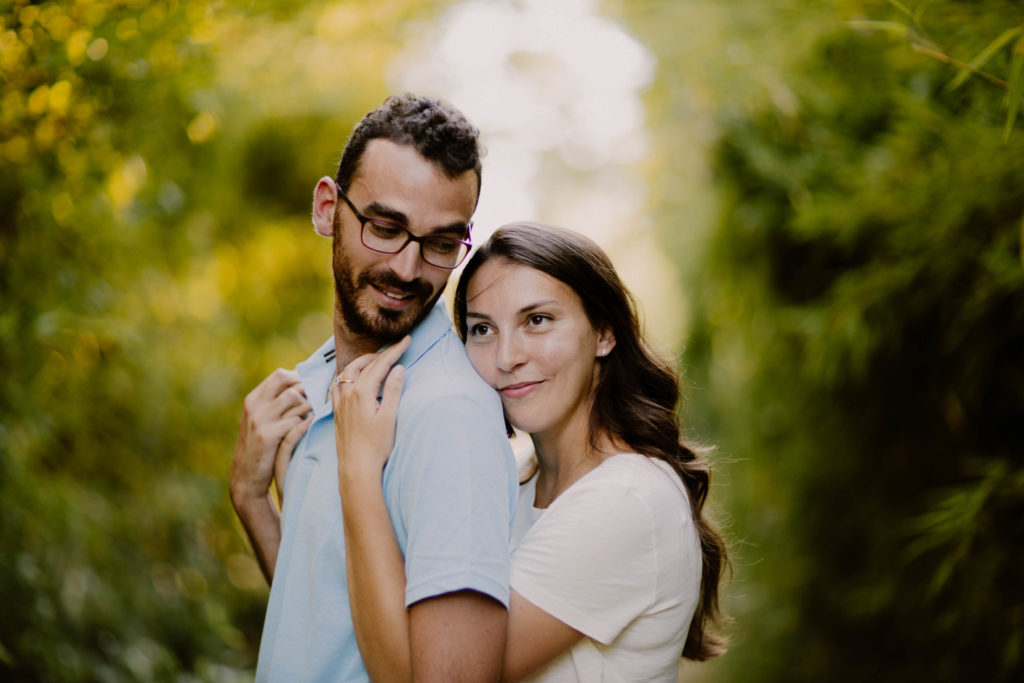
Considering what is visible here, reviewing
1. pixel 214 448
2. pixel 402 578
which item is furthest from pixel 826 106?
pixel 214 448

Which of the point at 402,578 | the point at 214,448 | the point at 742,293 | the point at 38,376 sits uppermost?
the point at 742,293

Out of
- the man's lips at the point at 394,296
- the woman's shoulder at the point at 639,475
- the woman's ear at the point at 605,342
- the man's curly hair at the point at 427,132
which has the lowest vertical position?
the woman's shoulder at the point at 639,475

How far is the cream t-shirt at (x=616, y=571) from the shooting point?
52.4 inches

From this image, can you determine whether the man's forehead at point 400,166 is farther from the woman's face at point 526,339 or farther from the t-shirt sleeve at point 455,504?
the t-shirt sleeve at point 455,504

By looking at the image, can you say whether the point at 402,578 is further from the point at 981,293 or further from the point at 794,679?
the point at 794,679

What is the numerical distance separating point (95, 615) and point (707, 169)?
2.77m

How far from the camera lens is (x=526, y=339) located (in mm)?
1538

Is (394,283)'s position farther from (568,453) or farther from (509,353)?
(568,453)

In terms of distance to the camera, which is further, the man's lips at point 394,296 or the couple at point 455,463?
the man's lips at point 394,296

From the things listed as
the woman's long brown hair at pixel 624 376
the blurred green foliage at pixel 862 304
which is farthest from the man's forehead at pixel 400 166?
the blurred green foliage at pixel 862 304

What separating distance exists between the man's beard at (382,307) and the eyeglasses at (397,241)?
1.7 inches

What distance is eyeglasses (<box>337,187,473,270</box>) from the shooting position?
138cm

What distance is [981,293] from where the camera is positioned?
1907 mm

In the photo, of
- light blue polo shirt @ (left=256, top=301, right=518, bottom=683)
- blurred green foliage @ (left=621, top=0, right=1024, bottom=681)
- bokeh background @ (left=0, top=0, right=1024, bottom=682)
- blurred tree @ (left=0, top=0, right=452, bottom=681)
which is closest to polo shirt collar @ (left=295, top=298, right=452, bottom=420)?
light blue polo shirt @ (left=256, top=301, right=518, bottom=683)
